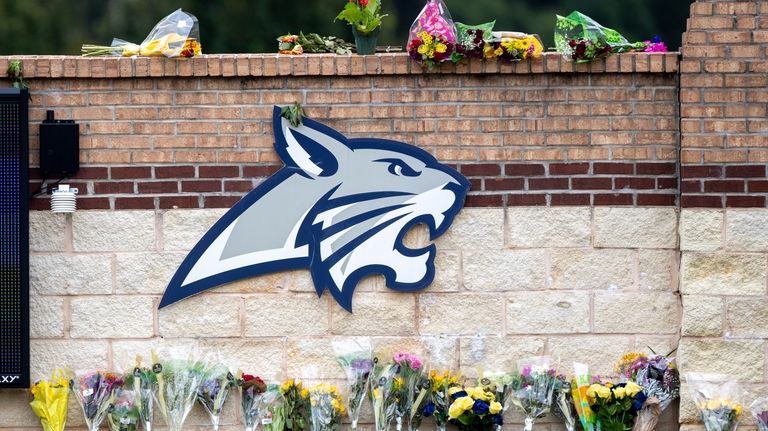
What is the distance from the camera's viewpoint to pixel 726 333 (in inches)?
313

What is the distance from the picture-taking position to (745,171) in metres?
7.98

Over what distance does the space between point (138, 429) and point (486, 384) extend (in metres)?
2.10

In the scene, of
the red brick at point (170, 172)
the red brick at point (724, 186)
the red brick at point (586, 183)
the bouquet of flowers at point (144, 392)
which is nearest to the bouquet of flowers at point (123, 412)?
the bouquet of flowers at point (144, 392)

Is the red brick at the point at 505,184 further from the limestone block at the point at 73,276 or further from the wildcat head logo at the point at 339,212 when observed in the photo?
the limestone block at the point at 73,276

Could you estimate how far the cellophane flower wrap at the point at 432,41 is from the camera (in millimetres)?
7973

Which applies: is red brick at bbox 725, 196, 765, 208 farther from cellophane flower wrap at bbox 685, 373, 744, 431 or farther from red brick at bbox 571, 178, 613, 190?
cellophane flower wrap at bbox 685, 373, 744, 431

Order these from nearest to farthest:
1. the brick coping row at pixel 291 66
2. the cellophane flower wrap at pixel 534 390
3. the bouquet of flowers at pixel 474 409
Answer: the bouquet of flowers at pixel 474 409 < the cellophane flower wrap at pixel 534 390 < the brick coping row at pixel 291 66

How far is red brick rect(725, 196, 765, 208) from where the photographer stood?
7965mm

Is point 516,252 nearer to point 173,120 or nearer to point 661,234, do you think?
point 661,234

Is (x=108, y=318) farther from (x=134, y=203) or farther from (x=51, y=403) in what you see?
→ (x=134, y=203)

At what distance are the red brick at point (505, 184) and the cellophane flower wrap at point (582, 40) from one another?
793mm

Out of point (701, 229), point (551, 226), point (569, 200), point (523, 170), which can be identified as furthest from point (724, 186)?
point (523, 170)

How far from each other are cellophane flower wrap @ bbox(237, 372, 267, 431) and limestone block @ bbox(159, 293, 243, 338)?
Answer: 0.29 m

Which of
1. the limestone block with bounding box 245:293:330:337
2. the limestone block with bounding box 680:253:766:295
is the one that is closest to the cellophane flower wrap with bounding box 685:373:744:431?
the limestone block with bounding box 680:253:766:295
